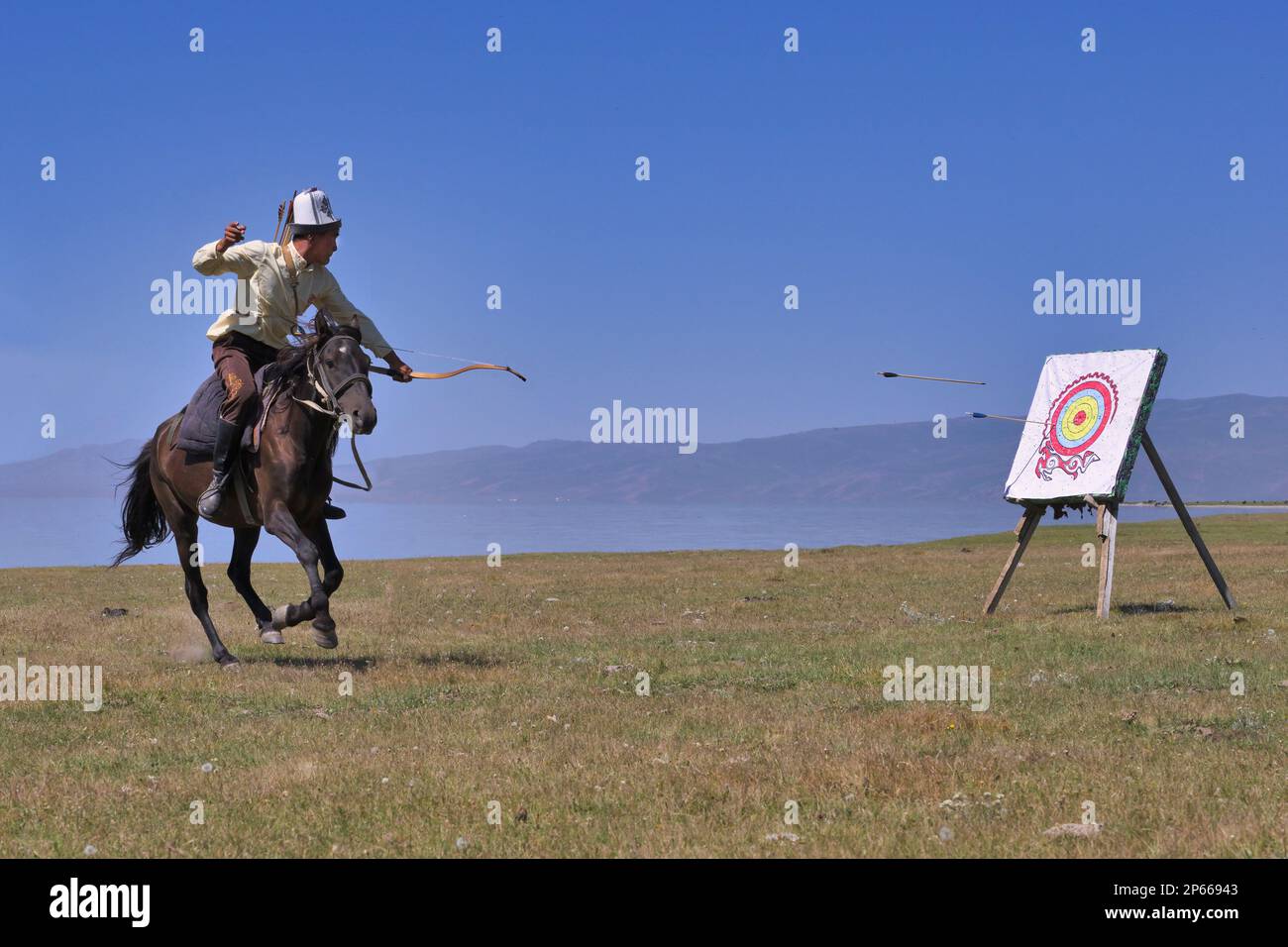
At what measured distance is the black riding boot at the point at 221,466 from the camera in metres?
17.9

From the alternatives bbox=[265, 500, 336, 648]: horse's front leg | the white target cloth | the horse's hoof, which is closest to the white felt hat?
bbox=[265, 500, 336, 648]: horse's front leg

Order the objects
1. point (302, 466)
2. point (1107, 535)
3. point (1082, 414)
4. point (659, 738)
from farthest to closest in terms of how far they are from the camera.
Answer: point (1082, 414) → point (1107, 535) → point (302, 466) → point (659, 738)

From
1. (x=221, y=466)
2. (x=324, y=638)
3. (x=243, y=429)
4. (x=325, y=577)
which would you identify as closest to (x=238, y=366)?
(x=243, y=429)

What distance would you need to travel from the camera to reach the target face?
1021 inches

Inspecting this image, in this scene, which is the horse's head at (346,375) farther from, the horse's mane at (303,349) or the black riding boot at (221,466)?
the black riding boot at (221,466)

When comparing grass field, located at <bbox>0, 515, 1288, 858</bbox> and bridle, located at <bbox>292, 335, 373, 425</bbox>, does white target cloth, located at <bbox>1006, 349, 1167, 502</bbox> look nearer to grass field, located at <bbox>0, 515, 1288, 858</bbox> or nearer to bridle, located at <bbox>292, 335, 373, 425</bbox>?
grass field, located at <bbox>0, 515, 1288, 858</bbox>

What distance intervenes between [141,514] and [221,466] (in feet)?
14.6

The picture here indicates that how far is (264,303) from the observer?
18.2 meters

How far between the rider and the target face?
49.2ft

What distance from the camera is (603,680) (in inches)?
658

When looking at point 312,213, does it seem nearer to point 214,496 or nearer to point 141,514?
point 214,496
